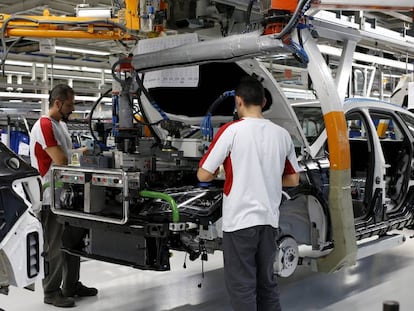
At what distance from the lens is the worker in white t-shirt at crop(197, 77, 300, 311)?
328 centimetres

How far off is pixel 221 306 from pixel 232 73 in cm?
192

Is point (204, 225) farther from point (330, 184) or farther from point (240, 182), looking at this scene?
point (330, 184)

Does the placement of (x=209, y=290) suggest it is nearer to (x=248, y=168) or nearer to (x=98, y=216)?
(x=98, y=216)

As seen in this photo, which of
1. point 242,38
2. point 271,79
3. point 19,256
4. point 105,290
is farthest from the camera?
point 105,290

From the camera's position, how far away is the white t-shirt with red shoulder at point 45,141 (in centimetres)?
449

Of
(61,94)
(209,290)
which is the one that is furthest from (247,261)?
(61,94)

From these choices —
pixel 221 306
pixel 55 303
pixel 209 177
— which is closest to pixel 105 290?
pixel 55 303

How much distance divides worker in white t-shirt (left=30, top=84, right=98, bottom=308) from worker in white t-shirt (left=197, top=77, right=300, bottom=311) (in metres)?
1.63

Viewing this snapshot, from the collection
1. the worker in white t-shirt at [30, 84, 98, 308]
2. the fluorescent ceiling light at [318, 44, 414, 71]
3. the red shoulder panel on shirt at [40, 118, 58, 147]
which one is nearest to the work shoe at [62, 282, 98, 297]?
the worker in white t-shirt at [30, 84, 98, 308]

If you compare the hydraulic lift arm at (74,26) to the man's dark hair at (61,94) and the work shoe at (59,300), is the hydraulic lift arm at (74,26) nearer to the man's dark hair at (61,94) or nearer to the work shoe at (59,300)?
the man's dark hair at (61,94)

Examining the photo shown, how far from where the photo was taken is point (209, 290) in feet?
16.5

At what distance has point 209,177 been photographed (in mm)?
3336

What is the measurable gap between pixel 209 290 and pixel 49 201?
1.64 m

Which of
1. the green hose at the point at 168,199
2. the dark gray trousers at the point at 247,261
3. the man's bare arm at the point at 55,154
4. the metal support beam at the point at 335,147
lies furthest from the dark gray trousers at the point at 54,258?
the metal support beam at the point at 335,147
